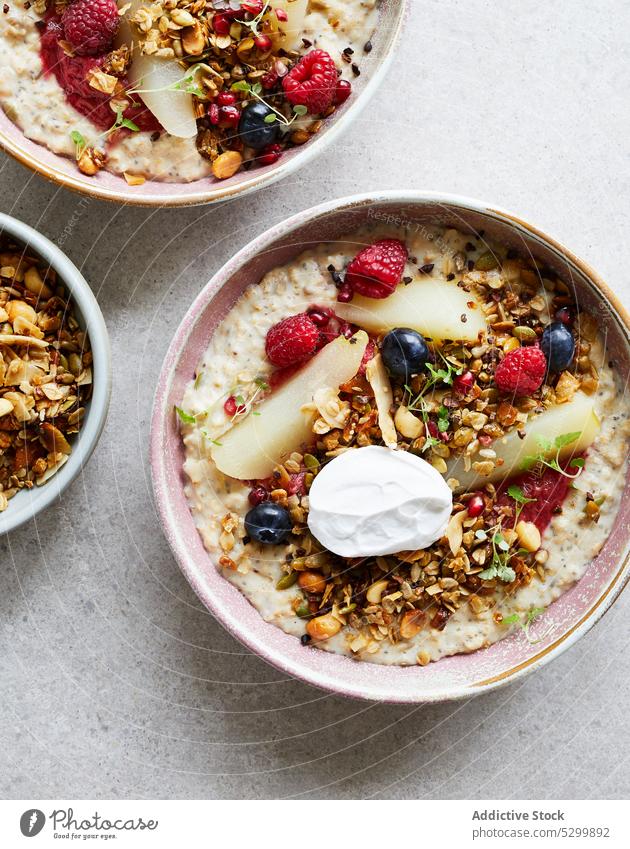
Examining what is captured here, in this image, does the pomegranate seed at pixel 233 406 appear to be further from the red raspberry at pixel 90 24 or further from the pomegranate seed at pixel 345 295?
the red raspberry at pixel 90 24

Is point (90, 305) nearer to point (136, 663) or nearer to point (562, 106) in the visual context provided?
point (136, 663)

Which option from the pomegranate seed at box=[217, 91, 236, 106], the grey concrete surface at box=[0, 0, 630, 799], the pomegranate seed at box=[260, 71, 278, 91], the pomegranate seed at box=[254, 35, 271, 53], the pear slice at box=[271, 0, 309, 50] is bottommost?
the grey concrete surface at box=[0, 0, 630, 799]

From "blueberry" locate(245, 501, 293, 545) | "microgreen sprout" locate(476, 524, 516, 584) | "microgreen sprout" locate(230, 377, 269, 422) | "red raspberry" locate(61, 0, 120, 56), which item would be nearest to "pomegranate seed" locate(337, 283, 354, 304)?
"microgreen sprout" locate(230, 377, 269, 422)

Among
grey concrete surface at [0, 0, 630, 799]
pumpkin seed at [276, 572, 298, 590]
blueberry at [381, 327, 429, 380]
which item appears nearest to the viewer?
blueberry at [381, 327, 429, 380]

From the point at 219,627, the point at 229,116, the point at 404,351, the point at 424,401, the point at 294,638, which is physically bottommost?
the point at 219,627

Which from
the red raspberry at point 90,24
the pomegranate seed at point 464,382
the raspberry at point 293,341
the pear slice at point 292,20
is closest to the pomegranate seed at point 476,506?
the pomegranate seed at point 464,382

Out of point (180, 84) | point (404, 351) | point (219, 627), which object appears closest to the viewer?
point (404, 351)

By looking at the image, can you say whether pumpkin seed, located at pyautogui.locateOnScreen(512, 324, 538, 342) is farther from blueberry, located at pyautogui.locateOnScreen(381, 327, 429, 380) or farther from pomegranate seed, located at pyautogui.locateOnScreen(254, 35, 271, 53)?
pomegranate seed, located at pyautogui.locateOnScreen(254, 35, 271, 53)

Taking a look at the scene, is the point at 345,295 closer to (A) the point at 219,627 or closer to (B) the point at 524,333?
(B) the point at 524,333

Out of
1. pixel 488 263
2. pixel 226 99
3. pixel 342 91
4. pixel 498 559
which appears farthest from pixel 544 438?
pixel 226 99
